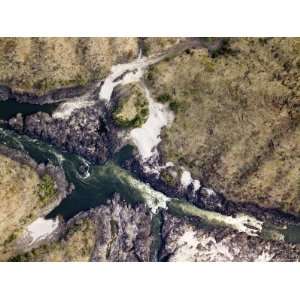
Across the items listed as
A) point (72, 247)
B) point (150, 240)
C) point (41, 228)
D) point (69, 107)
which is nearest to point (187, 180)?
point (150, 240)

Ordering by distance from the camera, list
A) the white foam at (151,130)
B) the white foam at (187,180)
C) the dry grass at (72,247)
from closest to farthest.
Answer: the dry grass at (72,247)
the white foam at (151,130)
the white foam at (187,180)

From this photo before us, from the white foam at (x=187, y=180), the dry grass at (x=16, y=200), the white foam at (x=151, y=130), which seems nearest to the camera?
the dry grass at (x=16, y=200)

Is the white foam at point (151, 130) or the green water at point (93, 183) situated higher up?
the white foam at point (151, 130)

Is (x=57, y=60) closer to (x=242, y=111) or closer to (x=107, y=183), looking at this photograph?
(x=107, y=183)

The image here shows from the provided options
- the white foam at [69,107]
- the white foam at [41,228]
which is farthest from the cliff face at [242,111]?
the white foam at [41,228]

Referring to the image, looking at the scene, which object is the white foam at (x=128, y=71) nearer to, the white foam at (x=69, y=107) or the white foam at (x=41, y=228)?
the white foam at (x=69, y=107)
